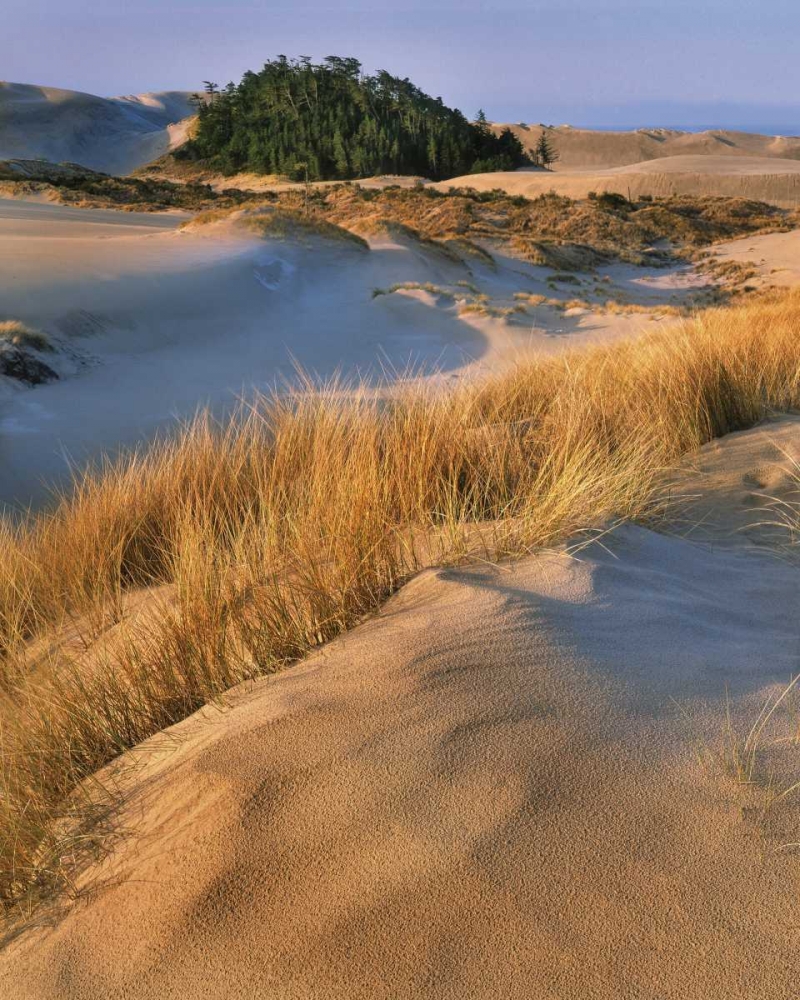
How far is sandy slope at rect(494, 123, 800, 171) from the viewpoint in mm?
81250

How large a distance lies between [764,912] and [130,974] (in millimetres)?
966

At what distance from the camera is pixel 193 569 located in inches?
91.8

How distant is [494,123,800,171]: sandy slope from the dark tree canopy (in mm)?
28023

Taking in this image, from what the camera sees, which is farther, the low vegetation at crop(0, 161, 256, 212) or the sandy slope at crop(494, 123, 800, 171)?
the sandy slope at crop(494, 123, 800, 171)

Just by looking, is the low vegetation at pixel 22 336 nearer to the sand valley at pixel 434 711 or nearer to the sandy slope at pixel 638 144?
the sand valley at pixel 434 711

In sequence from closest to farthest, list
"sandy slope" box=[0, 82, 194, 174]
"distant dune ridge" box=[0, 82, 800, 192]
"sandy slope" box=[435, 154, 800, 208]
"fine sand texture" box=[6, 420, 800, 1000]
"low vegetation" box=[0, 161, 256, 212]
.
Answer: "fine sand texture" box=[6, 420, 800, 1000]
"low vegetation" box=[0, 161, 256, 212]
"sandy slope" box=[435, 154, 800, 208]
"sandy slope" box=[0, 82, 194, 174]
"distant dune ridge" box=[0, 82, 800, 192]

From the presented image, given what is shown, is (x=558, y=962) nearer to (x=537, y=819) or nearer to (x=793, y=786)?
(x=537, y=819)

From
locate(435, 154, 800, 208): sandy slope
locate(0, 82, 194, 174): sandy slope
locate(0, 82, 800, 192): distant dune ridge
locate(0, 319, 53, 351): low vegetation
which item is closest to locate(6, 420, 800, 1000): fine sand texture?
locate(0, 319, 53, 351): low vegetation

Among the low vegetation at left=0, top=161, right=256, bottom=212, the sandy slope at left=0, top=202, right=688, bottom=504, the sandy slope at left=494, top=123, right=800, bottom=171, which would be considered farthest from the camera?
the sandy slope at left=494, top=123, right=800, bottom=171

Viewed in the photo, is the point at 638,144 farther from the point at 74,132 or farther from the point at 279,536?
the point at 279,536

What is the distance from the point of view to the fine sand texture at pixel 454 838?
1.20 m

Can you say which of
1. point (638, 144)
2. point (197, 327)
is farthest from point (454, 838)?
point (638, 144)

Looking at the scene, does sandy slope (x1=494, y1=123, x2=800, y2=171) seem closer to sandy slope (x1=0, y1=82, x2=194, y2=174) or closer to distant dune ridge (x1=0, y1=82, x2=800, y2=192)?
distant dune ridge (x1=0, y1=82, x2=800, y2=192)

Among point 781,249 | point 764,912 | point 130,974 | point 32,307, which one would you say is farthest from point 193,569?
point 781,249
